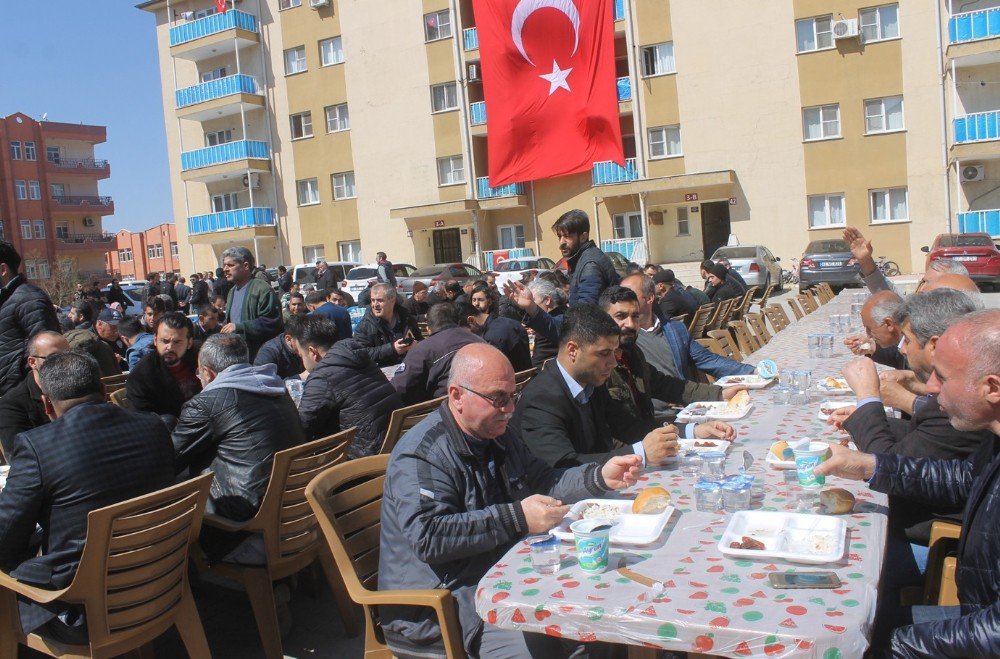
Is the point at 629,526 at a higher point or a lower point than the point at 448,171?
lower

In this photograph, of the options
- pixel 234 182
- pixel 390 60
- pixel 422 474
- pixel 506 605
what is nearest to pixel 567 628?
pixel 506 605

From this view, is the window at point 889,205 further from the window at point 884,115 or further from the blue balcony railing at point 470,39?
the blue balcony railing at point 470,39

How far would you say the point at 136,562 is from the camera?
3.28 meters

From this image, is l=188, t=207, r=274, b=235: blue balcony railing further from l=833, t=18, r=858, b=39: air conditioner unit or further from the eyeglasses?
the eyeglasses

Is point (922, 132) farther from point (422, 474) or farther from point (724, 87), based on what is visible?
point (422, 474)

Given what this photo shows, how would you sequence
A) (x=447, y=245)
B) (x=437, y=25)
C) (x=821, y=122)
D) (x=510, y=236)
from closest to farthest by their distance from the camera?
1. (x=821, y=122)
2. (x=437, y=25)
3. (x=510, y=236)
4. (x=447, y=245)

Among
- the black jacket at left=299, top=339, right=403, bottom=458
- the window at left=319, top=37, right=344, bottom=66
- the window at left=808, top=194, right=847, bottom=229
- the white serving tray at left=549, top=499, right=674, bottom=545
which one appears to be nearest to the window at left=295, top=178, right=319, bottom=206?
the window at left=319, top=37, right=344, bottom=66

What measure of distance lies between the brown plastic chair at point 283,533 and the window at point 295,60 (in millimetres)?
33152

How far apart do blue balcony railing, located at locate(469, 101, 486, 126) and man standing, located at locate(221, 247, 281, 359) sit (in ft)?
80.7

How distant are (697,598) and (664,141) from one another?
2796cm

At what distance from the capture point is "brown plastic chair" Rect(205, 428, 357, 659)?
155 inches

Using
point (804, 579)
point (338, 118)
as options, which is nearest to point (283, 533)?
point (804, 579)

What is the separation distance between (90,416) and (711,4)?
27470 mm

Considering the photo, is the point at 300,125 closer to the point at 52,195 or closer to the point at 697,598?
the point at 52,195
